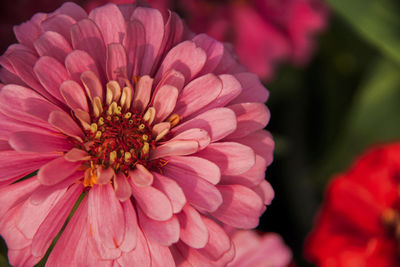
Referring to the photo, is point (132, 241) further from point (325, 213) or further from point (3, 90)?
point (325, 213)

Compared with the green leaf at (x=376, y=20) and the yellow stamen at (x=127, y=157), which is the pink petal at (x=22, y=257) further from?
the green leaf at (x=376, y=20)

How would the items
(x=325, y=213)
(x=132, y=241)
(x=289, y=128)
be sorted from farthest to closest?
(x=289, y=128) → (x=325, y=213) → (x=132, y=241)

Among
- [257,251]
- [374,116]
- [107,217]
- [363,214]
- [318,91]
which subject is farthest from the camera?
[318,91]

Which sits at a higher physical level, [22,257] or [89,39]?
[89,39]

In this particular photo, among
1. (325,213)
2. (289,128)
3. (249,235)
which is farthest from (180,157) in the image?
(289,128)

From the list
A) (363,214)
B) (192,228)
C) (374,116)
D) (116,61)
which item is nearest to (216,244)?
(192,228)

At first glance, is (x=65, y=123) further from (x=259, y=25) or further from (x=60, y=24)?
(x=259, y=25)
